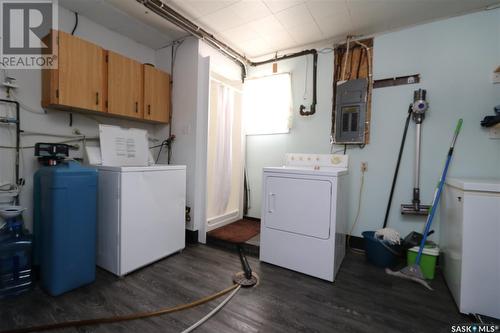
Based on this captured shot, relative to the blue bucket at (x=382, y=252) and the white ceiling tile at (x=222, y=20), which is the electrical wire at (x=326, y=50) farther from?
the blue bucket at (x=382, y=252)

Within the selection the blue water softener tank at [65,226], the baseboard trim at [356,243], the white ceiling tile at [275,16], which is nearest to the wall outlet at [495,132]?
the white ceiling tile at [275,16]

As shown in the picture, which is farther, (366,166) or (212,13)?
(366,166)

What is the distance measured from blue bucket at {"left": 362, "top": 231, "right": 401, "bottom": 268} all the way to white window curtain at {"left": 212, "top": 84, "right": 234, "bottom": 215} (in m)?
1.80

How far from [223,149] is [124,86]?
1.33m

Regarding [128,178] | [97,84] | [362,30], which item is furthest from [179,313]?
[362,30]

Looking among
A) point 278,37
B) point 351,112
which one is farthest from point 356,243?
point 278,37

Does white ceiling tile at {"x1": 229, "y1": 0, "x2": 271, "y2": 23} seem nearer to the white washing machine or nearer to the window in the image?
the window

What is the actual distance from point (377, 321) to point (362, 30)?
279cm

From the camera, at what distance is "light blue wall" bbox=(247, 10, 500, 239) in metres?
2.04

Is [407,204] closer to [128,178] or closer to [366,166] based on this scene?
[366,166]

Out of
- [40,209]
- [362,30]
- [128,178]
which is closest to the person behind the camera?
[40,209]

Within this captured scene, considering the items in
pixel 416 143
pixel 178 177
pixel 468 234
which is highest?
pixel 416 143

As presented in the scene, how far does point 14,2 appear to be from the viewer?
1.89m

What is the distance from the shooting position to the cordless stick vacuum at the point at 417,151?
7.18 feet
